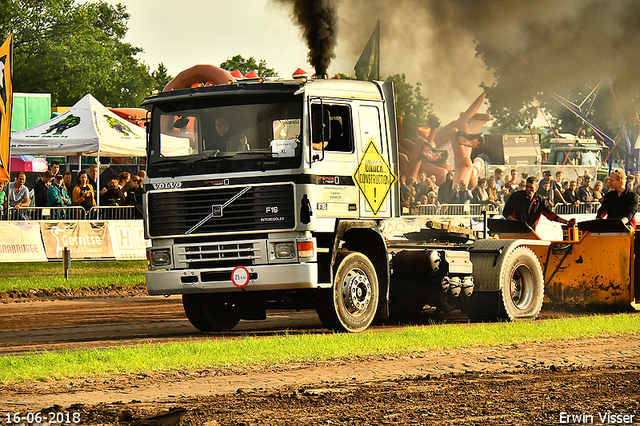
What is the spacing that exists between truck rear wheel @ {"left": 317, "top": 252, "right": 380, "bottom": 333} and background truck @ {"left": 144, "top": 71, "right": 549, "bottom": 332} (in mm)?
15

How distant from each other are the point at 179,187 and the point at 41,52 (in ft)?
209

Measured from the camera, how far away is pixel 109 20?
9419 centimetres

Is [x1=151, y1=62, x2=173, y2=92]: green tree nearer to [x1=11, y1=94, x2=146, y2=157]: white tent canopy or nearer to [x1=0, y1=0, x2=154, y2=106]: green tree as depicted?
[x1=0, y1=0, x2=154, y2=106]: green tree

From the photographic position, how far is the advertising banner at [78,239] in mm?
22375

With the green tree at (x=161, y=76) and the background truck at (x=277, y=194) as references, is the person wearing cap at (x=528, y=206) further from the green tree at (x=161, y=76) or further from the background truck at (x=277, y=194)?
the green tree at (x=161, y=76)

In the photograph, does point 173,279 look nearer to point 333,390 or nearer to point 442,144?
point 333,390

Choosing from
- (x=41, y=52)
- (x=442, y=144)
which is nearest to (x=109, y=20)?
(x=41, y=52)

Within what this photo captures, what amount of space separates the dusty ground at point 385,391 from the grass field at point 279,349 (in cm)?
30

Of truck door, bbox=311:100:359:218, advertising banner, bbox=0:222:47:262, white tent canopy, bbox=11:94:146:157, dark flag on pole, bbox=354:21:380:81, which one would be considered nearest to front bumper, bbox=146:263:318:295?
truck door, bbox=311:100:359:218

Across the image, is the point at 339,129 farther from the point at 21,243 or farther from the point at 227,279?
the point at 21,243

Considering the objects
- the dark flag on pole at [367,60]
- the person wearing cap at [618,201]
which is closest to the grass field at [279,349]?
the person wearing cap at [618,201]

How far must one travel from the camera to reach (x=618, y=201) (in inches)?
645

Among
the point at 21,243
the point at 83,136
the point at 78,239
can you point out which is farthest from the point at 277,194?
the point at 83,136

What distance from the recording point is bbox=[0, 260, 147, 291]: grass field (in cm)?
1989
